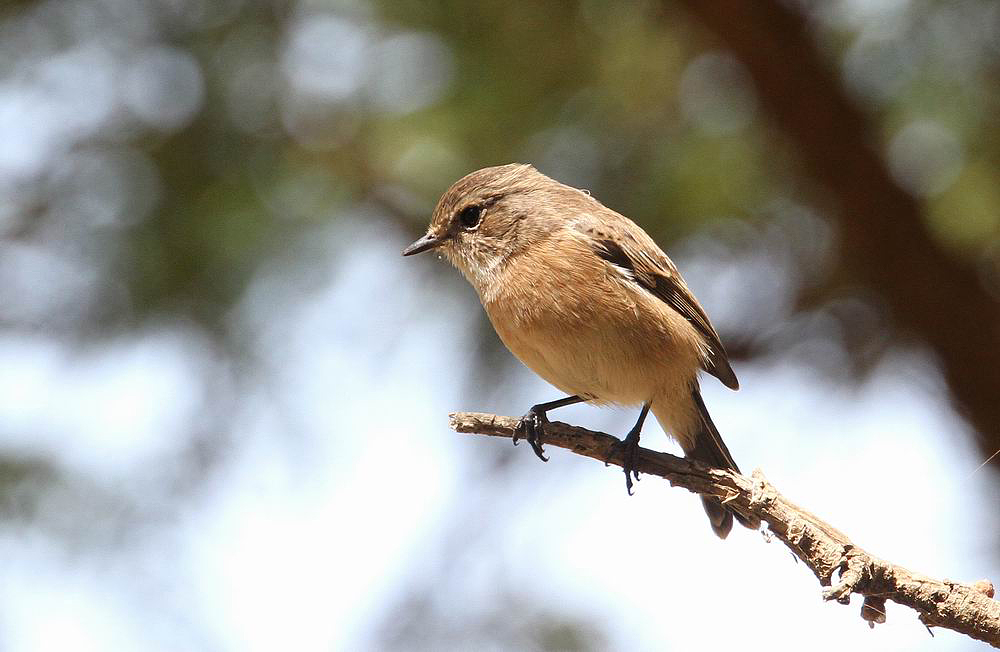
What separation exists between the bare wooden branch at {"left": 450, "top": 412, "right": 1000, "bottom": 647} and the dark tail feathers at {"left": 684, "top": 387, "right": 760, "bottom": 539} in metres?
1.06

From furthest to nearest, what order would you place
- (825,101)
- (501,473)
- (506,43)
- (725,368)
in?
(501,473), (506,43), (825,101), (725,368)

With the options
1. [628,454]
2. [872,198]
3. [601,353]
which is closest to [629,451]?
[628,454]

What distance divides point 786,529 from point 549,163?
272 centimetres

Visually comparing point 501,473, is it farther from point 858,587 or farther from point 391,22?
point 858,587

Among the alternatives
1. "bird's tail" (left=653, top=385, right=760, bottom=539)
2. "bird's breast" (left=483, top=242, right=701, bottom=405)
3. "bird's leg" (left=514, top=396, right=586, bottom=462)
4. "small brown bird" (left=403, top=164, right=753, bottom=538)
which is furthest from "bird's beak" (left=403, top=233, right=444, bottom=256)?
"bird's tail" (left=653, top=385, right=760, bottom=539)

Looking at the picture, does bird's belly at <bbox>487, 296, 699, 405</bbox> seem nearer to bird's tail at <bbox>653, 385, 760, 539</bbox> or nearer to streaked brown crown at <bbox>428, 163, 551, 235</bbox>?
bird's tail at <bbox>653, 385, 760, 539</bbox>

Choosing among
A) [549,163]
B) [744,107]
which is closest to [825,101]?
[744,107]

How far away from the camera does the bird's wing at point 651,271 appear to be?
441 cm

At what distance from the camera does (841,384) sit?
18.1 ft

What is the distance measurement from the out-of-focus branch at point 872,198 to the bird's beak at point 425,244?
1558 mm

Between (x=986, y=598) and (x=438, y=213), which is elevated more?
(x=438, y=213)

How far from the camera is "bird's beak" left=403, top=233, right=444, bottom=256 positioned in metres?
4.65

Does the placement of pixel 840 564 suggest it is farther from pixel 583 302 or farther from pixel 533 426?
pixel 583 302

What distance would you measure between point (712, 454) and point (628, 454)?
41.0 inches
